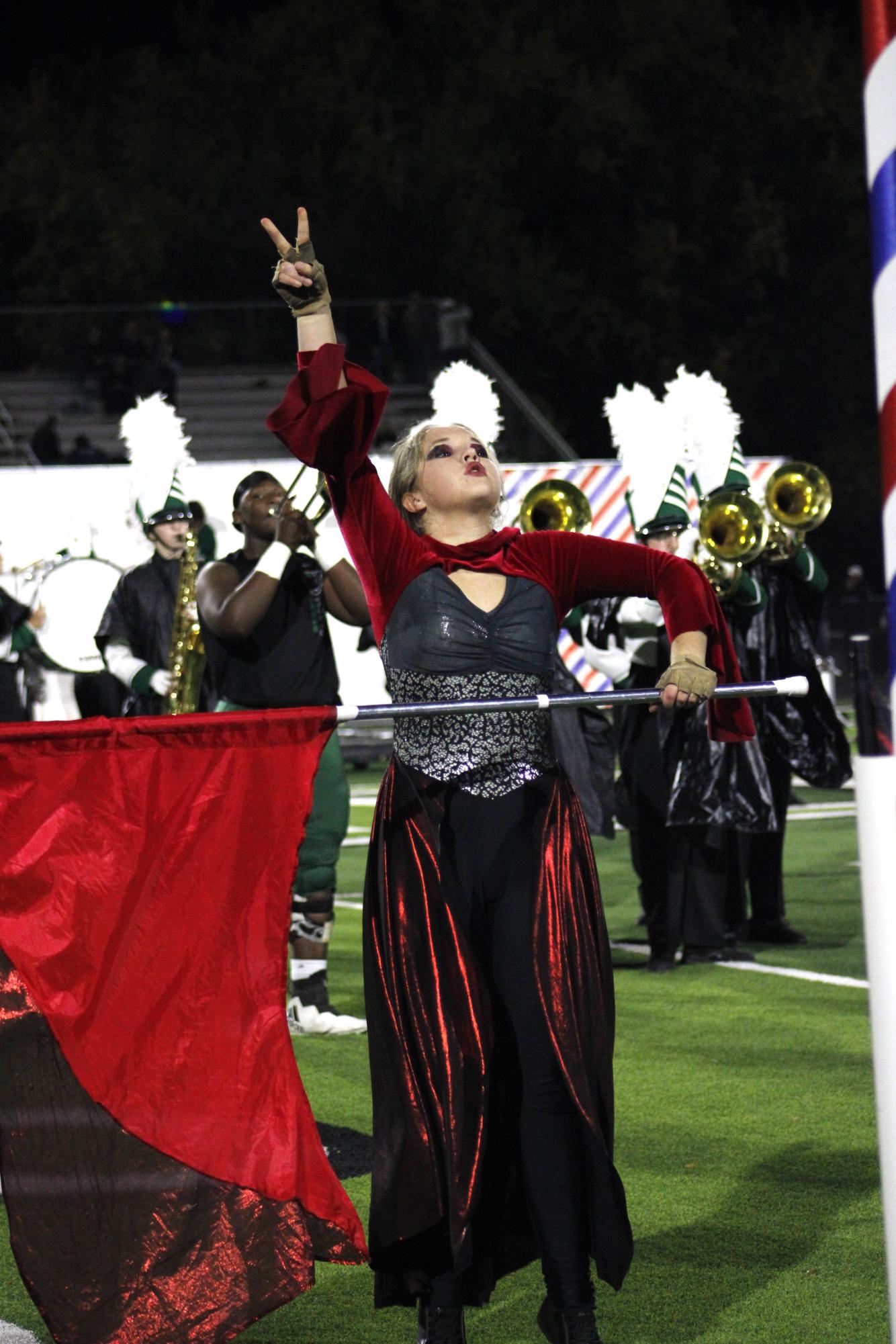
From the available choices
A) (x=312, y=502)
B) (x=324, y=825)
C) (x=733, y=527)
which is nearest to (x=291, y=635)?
(x=312, y=502)

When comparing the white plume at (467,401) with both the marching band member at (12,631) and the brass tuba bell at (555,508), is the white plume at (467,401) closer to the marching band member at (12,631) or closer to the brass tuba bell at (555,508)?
the brass tuba bell at (555,508)

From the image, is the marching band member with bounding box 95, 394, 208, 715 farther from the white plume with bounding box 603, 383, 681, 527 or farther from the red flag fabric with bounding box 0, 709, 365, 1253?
the red flag fabric with bounding box 0, 709, 365, 1253

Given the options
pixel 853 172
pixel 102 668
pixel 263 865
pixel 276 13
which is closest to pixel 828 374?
pixel 853 172

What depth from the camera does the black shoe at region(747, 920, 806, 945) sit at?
8922 millimetres

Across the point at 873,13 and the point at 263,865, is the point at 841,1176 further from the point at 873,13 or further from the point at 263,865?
the point at 873,13

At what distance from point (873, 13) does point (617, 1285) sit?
7.67ft

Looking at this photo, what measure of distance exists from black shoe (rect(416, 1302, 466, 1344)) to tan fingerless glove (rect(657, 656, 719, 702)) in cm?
128

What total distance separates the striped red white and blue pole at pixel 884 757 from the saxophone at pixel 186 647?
16.1ft

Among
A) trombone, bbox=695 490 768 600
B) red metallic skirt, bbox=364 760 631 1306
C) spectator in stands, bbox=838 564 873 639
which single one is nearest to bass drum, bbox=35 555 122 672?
trombone, bbox=695 490 768 600

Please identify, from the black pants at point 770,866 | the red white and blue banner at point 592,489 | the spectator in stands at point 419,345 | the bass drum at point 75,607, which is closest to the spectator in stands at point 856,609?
the spectator in stands at point 419,345

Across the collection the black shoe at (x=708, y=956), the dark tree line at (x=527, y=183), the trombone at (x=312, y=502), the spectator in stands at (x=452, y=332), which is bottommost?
the black shoe at (x=708, y=956)

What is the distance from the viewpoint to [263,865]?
12.0 feet

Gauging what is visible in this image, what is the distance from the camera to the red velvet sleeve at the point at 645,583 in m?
3.82

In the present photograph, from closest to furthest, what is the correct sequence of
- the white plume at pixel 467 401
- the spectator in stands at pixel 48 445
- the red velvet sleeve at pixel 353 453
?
the red velvet sleeve at pixel 353 453
the white plume at pixel 467 401
the spectator in stands at pixel 48 445
